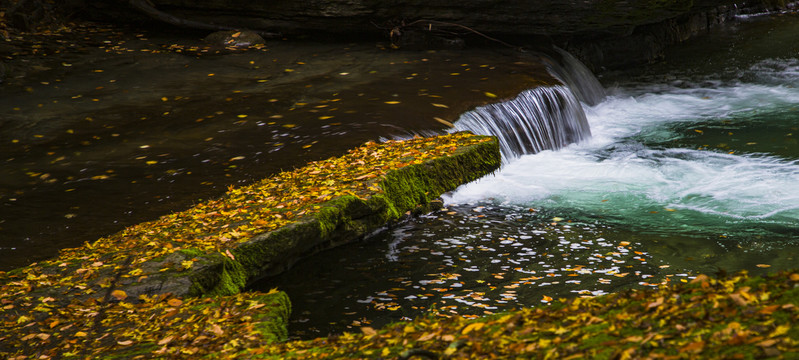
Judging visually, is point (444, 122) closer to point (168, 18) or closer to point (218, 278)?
point (218, 278)

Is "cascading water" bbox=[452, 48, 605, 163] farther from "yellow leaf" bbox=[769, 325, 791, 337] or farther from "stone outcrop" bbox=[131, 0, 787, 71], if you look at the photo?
"yellow leaf" bbox=[769, 325, 791, 337]

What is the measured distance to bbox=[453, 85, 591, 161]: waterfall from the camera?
1046 centimetres

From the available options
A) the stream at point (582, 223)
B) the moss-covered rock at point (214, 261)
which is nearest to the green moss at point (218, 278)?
the moss-covered rock at point (214, 261)

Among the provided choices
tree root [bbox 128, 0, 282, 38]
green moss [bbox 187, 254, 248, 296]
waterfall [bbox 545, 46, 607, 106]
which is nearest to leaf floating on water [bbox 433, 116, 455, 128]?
waterfall [bbox 545, 46, 607, 106]

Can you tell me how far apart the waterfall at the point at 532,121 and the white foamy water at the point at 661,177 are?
23 cm

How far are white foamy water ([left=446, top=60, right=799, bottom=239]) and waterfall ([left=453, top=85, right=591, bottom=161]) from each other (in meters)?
0.23

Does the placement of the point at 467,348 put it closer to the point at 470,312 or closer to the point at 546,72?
the point at 470,312

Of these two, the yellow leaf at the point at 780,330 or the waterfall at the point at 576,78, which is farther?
the waterfall at the point at 576,78

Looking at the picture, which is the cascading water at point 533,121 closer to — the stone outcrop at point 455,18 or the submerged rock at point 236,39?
the stone outcrop at point 455,18

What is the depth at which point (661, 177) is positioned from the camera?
9391 millimetres

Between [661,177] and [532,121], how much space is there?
97.4 inches

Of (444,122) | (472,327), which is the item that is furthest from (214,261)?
(444,122)

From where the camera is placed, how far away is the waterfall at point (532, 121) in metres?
10.5

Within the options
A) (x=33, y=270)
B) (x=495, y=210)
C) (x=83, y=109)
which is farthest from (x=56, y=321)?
(x=83, y=109)
